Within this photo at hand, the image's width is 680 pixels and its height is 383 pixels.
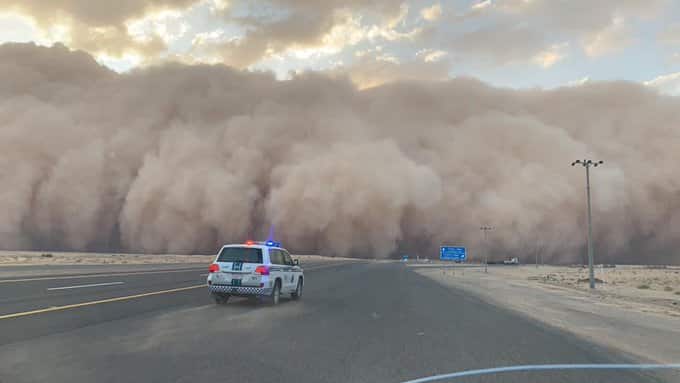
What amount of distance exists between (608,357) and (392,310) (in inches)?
271

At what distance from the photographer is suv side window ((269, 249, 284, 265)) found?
48.8 ft

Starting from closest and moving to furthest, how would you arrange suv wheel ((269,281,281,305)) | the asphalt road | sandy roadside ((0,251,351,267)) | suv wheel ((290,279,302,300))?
the asphalt road → suv wheel ((269,281,281,305)) → suv wheel ((290,279,302,300)) → sandy roadside ((0,251,351,267))

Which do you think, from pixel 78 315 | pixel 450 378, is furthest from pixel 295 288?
pixel 450 378

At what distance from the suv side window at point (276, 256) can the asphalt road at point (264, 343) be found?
1.46 meters

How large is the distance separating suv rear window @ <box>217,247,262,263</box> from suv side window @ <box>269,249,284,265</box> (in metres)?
0.49

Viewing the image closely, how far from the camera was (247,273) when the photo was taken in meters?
14.0

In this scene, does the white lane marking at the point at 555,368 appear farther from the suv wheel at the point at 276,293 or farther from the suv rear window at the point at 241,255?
the suv wheel at the point at 276,293

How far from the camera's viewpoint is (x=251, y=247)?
1450 centimetres

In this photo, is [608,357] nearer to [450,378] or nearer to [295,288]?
[450,378]

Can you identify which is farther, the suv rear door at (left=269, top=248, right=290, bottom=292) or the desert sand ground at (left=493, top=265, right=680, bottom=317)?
the desert sand ground at (left=493, top=265, right=680, bottom=317)

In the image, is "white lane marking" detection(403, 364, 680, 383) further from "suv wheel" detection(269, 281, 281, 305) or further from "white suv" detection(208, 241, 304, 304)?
"suv wheel" detection(269, 281, 281, 305)

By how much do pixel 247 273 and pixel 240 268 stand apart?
9.9 inches

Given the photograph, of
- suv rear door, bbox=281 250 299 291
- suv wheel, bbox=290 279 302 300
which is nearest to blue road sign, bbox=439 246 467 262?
suv wheel, bbox=290 279 302 300

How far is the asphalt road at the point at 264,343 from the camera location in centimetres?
621
